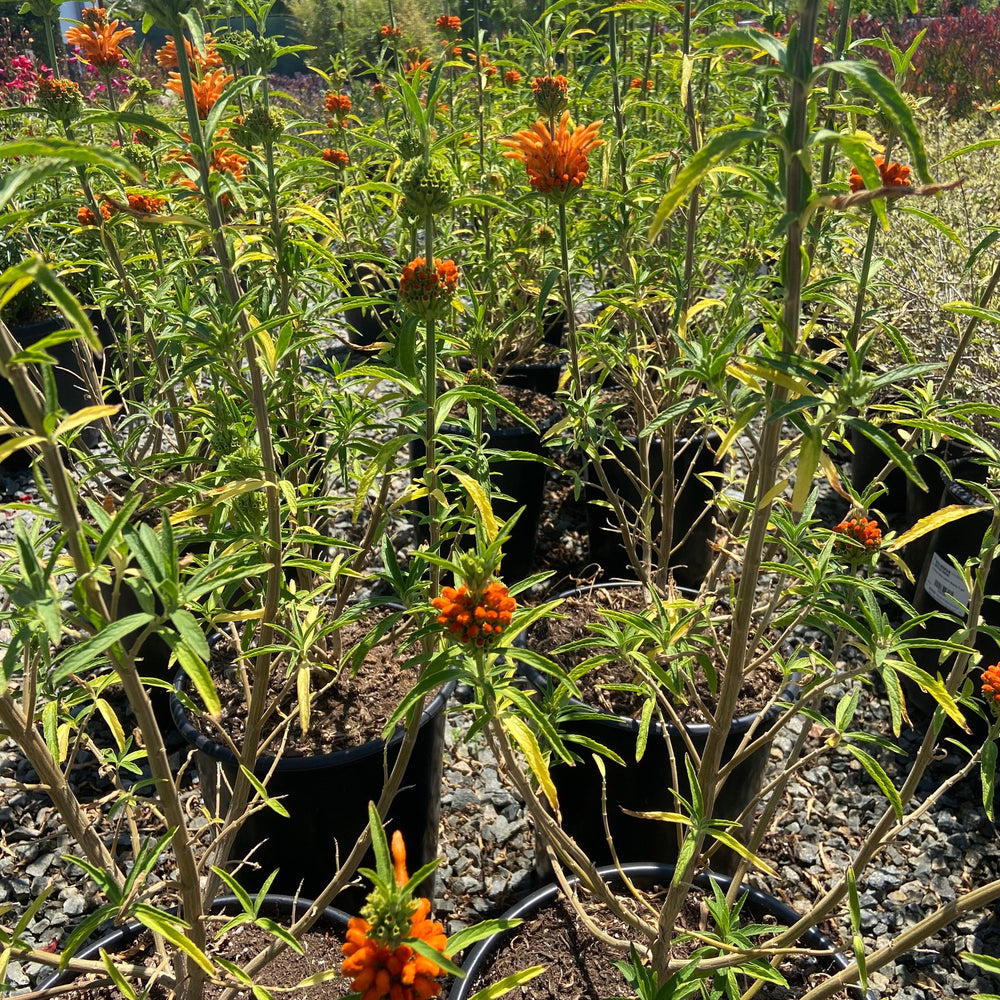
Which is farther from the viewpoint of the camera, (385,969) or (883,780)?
(883,780)

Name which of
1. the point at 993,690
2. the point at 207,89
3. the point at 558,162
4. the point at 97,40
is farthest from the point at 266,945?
the point at 97,40

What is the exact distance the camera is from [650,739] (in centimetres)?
164

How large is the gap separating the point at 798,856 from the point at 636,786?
536 mm

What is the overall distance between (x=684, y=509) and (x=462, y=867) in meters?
1.46

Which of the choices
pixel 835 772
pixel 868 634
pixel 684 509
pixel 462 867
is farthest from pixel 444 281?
pixel 684 509

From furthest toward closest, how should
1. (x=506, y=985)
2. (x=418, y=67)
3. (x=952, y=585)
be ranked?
(x=952, y=585), (x=418, y=67), (x=506, y=985)

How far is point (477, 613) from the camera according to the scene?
0.81 m

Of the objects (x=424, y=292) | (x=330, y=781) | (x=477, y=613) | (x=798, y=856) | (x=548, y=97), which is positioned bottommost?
(x=798, y=856)

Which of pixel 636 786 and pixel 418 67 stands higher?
pixel 418 67

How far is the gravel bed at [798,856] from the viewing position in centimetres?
172

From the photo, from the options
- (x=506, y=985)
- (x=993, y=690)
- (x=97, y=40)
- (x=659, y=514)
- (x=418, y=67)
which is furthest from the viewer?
(x=659, y=514)

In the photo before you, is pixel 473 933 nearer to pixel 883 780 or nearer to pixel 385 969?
pixel 385 969

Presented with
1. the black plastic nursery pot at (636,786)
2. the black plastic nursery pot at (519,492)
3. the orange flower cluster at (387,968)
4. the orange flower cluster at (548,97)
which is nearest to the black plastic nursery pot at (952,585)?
the black plastic nursery pot at (636,786)

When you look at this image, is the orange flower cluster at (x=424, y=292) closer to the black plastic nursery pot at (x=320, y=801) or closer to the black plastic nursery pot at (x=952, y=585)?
the black plastic nursery pot at (x=320, y=801)
